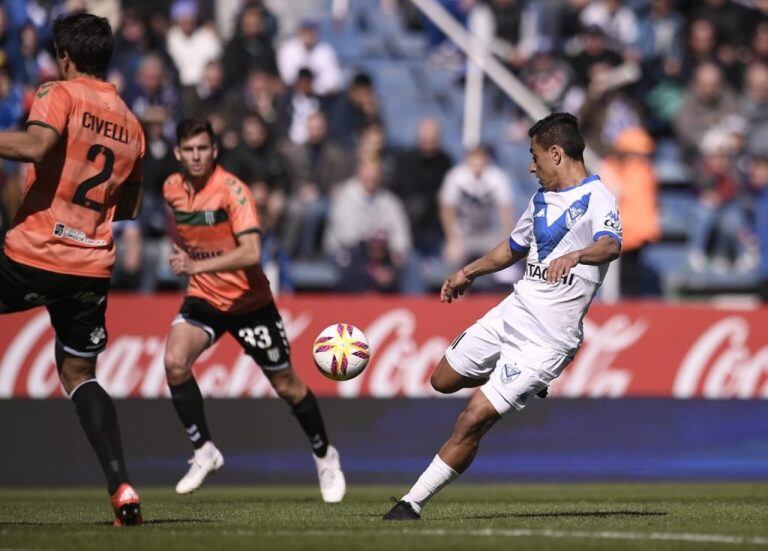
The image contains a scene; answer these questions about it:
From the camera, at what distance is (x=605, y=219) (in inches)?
331

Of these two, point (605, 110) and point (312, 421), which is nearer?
point (312, 421)

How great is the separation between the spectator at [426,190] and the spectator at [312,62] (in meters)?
1.43

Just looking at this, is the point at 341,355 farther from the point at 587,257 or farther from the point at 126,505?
the point at 126,505

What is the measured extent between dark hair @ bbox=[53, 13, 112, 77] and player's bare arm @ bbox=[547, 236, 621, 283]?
275 centimetres

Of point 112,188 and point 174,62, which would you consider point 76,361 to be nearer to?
point 112,188

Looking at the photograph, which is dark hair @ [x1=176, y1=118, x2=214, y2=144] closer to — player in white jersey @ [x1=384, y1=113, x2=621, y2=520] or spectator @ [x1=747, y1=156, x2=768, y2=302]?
player in white jersey @ [x1=384, y1=113, x2=621, y2=520]

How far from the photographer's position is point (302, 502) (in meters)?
10.8

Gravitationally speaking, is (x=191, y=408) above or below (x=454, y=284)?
below

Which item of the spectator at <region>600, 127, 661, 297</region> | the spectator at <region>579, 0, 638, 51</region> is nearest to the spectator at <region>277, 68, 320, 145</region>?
the spectator at <region>600, 127, 661, 297</region>

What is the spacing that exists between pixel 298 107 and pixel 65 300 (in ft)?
32.4

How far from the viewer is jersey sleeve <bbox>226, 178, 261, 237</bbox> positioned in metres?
10.2

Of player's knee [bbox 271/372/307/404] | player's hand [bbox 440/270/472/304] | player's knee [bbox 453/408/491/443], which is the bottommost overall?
player's knee [bbox 271/372/307/404]

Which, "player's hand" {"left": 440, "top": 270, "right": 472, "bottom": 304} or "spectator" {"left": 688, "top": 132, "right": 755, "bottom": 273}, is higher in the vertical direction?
"player's hand" {"left": 440, "top": 270, "right": 472, "bottom": 304}

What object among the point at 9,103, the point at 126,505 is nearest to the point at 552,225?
the point at 126,505
